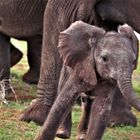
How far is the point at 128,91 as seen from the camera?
5672mm

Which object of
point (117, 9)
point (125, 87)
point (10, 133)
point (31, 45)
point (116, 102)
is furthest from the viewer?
point (31, 45)

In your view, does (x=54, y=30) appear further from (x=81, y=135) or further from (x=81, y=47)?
(x=81, y=47)

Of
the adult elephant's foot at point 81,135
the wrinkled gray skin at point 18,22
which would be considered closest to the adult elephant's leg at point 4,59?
the wrinkled gray skin at point 18,22

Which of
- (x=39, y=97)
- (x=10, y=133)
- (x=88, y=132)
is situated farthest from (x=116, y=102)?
(x=88, y=132)

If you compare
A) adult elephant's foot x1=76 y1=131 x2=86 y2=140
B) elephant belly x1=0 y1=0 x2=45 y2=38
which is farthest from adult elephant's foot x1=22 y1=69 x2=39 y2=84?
adult elephant's foot x1=76 y1=131 x2=86 y2=140

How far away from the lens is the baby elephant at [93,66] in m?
5.83

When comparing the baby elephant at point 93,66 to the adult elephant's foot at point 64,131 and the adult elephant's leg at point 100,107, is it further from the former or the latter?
the adult elephant's foot at point 64,131

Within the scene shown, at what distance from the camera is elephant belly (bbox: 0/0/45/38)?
8562 millimetres

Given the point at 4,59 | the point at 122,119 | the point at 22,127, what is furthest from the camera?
the point at 4,59

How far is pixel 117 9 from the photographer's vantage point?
24.6 feet

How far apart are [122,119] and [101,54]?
2.15 metres

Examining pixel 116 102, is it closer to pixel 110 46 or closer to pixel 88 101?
pixel 88 101

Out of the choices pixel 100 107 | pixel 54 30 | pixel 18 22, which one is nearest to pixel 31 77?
pixel 18 22

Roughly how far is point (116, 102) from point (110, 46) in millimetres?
2291
